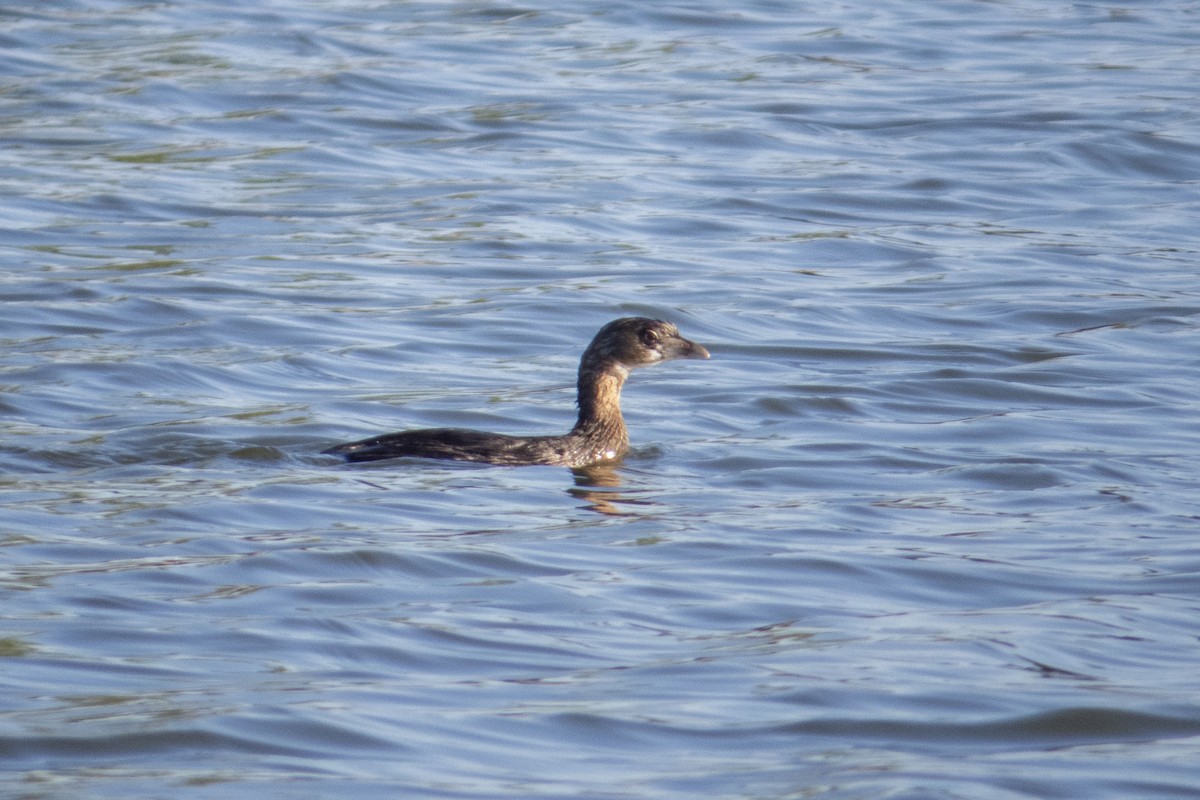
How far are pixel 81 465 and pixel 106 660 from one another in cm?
334

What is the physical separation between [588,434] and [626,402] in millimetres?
1576

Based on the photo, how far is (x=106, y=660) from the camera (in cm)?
670

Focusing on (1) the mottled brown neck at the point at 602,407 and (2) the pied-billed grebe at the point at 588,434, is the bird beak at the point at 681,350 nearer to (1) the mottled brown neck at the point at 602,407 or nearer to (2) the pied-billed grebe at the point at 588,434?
(2) the pied-billed grebe at the point at 588,434

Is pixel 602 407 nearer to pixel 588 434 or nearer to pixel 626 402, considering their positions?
pixel 588 434

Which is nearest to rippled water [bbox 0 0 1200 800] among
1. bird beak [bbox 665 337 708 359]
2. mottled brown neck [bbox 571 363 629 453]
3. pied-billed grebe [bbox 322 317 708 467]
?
pied-billed grebe [bbox 322 317 708 467]

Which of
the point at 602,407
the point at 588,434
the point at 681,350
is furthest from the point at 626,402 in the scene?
the point at 588,434

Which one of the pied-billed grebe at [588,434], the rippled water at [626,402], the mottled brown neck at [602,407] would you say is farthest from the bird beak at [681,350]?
the rippled water at [626,402]

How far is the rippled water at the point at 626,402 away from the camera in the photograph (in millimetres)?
6281

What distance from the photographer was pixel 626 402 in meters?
12.3

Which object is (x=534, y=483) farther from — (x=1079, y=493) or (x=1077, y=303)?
(x=1077, y=303)

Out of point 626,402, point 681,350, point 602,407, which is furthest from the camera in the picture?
point 626,402

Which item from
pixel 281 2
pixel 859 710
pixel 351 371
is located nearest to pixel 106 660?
pixel 859 710

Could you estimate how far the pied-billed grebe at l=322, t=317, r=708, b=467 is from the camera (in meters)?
9.91

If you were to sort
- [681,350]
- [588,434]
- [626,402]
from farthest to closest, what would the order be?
[626,402], [681,350], [588,434]
